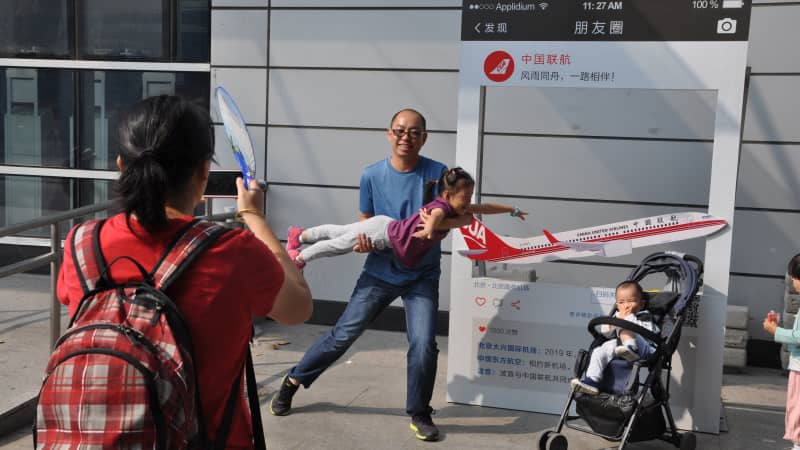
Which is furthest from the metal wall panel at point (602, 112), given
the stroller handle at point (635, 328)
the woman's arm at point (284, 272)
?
the woman's arm at point (284, 272)

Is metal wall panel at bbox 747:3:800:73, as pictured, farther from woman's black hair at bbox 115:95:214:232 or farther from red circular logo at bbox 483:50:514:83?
woman's black hair at bbox 115:95:214:232

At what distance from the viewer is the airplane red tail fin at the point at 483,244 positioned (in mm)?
5000

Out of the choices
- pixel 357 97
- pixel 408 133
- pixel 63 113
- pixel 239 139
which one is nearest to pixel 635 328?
pixel 408 133

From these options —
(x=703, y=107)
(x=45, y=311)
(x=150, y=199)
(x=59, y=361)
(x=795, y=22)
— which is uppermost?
(x=795, y=22)

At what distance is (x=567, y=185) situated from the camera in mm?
6621

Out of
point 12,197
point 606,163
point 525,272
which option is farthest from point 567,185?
point 12,197

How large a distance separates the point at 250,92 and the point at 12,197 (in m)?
3.17

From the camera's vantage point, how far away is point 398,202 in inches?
188

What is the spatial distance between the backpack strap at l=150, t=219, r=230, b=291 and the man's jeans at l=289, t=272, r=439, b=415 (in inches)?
116

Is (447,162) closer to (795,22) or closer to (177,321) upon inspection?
(795,22)

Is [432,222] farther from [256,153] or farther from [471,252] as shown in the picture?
[256,153]

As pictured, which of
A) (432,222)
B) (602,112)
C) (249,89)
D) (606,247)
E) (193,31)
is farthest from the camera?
(193,31)

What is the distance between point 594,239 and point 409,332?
127 centimetres

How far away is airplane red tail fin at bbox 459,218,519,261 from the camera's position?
16.4 feet
